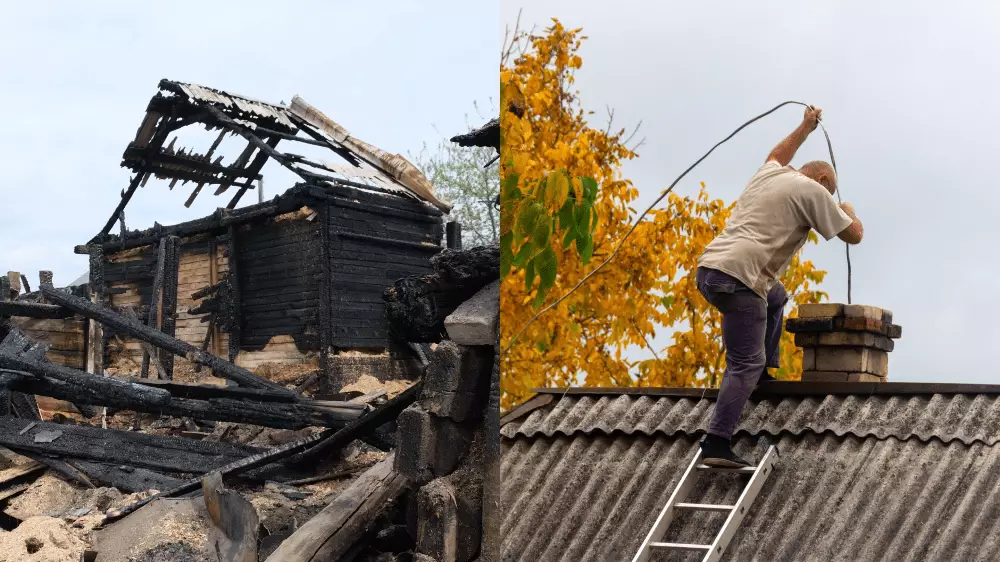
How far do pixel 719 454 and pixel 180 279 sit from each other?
1.71m

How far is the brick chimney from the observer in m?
3.35

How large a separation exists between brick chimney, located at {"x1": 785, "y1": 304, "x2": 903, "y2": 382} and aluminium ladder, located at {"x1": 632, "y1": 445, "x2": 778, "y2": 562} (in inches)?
20.7

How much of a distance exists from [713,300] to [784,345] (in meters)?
4.37

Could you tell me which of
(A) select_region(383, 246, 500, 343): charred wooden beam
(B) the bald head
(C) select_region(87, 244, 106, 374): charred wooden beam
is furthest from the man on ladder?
(C) select_region(87, 244, 106, 374): charred wooden beam

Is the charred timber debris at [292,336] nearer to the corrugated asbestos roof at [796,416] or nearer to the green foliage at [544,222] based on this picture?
the green foliage at [544,222]

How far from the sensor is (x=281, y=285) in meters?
2.66

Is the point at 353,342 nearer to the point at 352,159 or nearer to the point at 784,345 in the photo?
the point at 352,159

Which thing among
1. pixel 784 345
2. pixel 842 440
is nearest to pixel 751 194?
pixel 842 440

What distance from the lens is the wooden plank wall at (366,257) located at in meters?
2.67

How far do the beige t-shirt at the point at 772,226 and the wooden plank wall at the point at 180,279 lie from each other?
148 centimetres

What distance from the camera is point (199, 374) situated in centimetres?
259

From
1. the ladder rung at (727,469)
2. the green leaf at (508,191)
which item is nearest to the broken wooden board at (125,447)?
the green leaf at (508,191)

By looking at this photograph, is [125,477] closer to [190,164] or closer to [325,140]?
[190,164]

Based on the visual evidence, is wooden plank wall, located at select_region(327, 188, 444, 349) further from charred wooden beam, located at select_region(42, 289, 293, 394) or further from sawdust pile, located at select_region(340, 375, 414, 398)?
charred wooden beam, located at select_region(42, 289, 293, 394)
